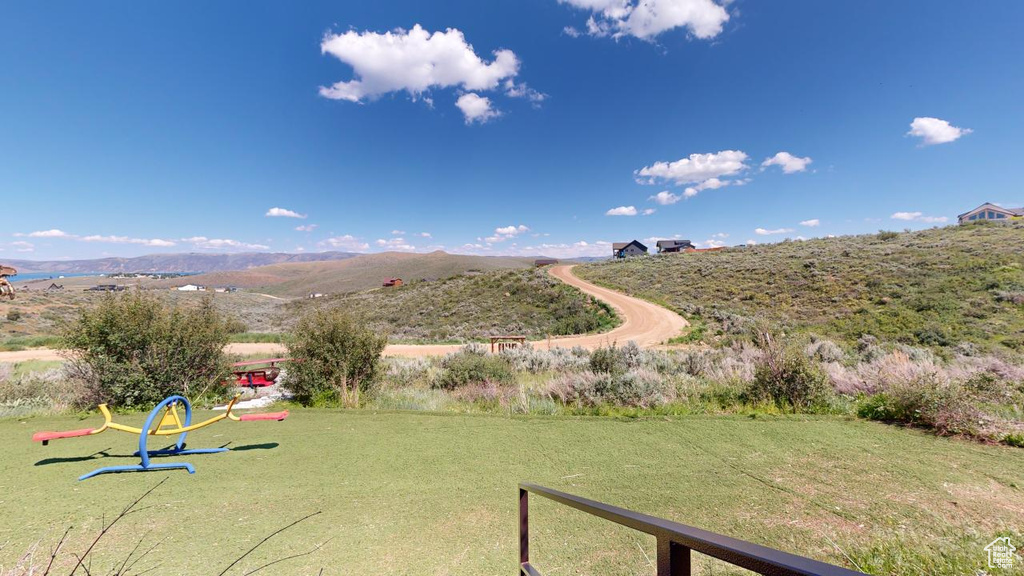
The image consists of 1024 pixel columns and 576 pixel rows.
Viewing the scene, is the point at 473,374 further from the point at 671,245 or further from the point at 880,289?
the point at 671,245

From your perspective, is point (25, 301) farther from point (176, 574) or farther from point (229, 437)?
point (176, 574)

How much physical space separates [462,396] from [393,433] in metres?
3.08

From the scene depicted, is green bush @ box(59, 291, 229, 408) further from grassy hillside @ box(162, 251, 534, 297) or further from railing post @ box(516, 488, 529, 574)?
grassy hillside @ box(162, 251, 534, 297)

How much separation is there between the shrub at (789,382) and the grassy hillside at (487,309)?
1557 cm

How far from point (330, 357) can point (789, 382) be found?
938cm

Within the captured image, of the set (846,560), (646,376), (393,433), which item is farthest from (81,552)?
(646,376)

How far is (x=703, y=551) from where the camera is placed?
0.90 meters

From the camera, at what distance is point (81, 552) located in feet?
10.1

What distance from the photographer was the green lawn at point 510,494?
3.15 meters

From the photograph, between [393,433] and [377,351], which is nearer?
[393,433]

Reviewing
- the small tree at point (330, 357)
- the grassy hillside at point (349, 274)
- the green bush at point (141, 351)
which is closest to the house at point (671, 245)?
the grassy hillside at point (349, 274)

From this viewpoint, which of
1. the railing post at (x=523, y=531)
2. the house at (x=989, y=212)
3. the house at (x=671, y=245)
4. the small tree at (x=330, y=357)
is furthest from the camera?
the house at (x=671, y=245)

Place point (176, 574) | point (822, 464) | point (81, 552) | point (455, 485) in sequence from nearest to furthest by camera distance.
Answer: point (176, 574) → point (81, 552) → point (455, 485) → point (822, 464)

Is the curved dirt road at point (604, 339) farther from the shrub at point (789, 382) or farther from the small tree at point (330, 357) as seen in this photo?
the shrub at point (789, 382)
